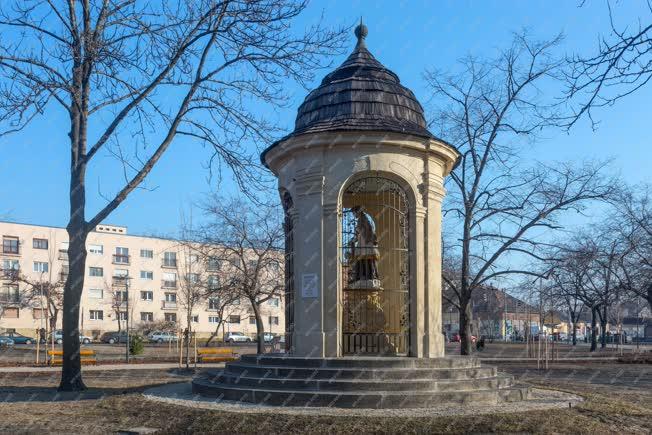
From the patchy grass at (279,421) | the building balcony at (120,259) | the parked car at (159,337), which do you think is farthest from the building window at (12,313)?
the patchy grass at (279,421)

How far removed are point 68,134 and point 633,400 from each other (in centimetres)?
1352

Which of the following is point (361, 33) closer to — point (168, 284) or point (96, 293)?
point (96, 293)

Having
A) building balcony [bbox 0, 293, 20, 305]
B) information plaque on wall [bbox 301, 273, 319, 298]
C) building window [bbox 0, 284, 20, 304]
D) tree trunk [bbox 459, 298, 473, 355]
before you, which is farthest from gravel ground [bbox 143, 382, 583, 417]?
building window [bbox 0, 284, 20, 304]

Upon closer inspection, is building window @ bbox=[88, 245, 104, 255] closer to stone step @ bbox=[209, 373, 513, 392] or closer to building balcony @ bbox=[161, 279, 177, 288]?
building balcony @ bbox=[161, 279, 177, 288]

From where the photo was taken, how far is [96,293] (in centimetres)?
7125

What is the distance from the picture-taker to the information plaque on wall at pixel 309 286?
1378 centimetres

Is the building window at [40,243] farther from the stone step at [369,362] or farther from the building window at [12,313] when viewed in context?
the stone step at [369,362]

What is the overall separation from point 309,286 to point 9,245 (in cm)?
6089

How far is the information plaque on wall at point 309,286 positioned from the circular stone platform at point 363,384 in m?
1.33

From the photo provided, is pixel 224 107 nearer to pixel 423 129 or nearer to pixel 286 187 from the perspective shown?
pixel 286 187

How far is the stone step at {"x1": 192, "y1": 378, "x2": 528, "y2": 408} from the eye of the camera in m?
11.5

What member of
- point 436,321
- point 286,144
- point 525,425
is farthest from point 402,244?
point 525,425

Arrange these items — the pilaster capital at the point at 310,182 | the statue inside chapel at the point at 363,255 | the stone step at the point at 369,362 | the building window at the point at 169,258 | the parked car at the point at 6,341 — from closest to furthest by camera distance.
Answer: the stone step at the point at 369,362 → the pilaster capital at the point at 310,182 → the statue inside chapel at the point at 363,255 → the parked car at the point at 6,341 → the building window at the point at 169,258

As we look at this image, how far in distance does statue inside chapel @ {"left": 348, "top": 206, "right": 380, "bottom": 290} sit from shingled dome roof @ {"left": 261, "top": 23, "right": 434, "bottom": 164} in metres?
2.63
